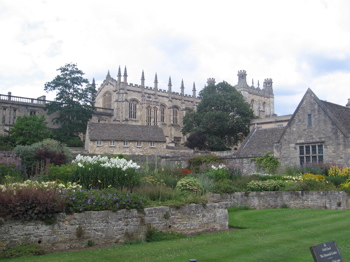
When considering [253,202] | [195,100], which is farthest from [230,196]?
[195,100]

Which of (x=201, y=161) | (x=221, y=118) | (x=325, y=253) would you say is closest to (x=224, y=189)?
(x=325, y=253)

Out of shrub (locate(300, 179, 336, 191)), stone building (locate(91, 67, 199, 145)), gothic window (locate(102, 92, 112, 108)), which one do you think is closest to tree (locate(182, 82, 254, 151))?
stone building (locate(91, 67, 199, 145))

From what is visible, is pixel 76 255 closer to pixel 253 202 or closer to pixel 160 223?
pixel 160 223

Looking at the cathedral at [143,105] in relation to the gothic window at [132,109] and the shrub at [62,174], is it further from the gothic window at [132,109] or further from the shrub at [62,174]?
the shrub at [62,174]

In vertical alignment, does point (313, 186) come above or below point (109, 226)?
above

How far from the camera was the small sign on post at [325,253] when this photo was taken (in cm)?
504

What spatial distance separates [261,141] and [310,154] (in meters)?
7.15

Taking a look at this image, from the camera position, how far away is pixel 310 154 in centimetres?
2795

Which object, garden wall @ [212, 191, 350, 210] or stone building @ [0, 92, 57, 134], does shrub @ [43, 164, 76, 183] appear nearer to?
garden wall @ [212, 191, 350, 210]

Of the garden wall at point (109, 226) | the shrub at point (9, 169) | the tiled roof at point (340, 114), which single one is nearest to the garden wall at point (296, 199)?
the garden wall at point (109, 226)

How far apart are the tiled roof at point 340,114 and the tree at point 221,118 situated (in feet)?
94.4

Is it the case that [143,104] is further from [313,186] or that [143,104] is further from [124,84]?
[313,186]

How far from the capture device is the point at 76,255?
8.73 metres

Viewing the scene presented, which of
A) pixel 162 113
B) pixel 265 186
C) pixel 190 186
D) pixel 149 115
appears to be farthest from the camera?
pixel 162 113
